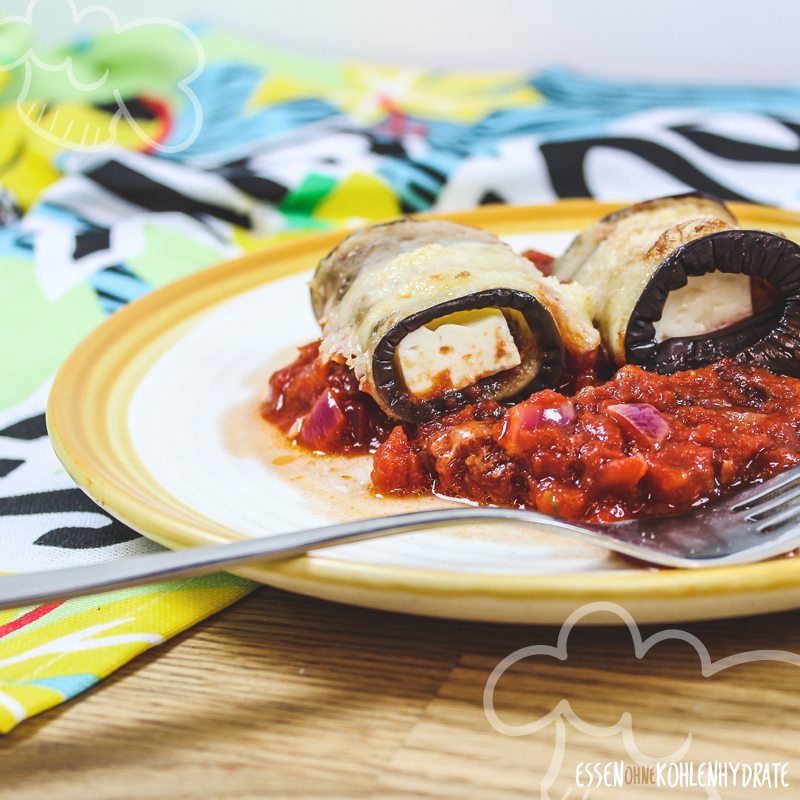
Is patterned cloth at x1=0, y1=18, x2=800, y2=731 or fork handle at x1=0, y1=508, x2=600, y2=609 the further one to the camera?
patterned cloth at x1=0, y1=18, x2=800, y2=731

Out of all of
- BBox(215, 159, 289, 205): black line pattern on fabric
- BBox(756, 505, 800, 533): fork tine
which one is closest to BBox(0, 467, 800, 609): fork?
BBox(756, 505, 800, 533): fork tine

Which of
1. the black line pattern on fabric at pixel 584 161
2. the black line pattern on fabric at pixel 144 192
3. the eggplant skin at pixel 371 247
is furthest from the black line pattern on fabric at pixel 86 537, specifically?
the black line pattern on fabric at pixel 584 161

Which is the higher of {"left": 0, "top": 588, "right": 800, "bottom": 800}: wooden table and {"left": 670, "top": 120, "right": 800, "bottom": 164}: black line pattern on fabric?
{"left": 670, "top": 120, "right": 800, "bottom": 164}: black line pattern on fabric

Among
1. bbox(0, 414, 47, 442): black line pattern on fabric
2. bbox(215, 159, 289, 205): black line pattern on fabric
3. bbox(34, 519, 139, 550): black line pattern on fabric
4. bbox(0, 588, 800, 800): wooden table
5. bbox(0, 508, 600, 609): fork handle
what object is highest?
bbox(215, 159, 289, 205): black line pattern on fabric

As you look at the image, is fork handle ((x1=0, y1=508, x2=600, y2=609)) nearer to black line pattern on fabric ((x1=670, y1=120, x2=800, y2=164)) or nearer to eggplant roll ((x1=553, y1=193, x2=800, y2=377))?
eggplant roll ((x1=553, y1=193, x2=800, y2=377))

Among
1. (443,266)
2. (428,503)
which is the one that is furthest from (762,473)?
(443,266)

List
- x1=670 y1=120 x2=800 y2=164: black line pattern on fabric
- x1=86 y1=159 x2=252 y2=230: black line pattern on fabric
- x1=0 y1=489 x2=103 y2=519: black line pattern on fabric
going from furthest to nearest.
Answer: x1=86 y1=159 x2=252 y2=230: black line pattern on fabric < x1=670 y1=120 x2=800 y2=164: black line pattern on fabric < x1=0 y1=489 x2=103 y2=519: black line pattern on fabric
